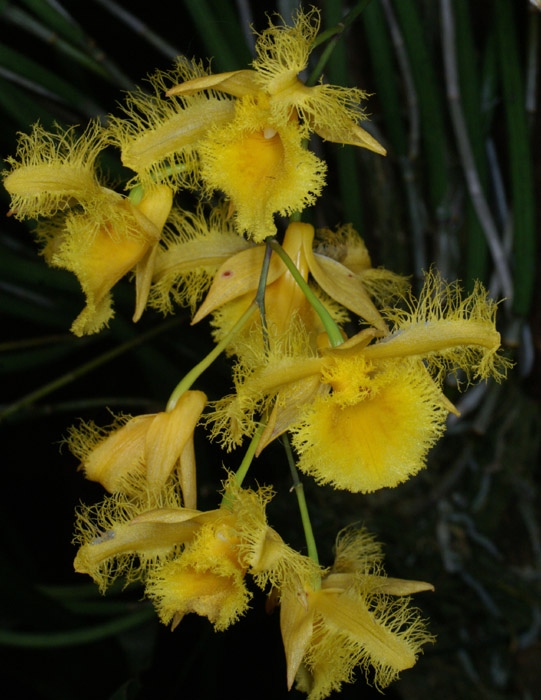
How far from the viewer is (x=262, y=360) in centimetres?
62

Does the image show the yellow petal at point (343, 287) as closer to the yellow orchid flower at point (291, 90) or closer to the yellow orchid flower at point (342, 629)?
the yellow orchid flower at point (291, 90)

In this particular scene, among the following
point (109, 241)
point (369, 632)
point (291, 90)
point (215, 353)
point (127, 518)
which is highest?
point (291, 90)

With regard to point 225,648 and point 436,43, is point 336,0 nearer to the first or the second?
point 436,43

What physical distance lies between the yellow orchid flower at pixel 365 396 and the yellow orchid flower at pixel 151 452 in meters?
0.05

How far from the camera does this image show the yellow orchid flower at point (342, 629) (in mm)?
647

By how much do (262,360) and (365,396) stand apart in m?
0.11

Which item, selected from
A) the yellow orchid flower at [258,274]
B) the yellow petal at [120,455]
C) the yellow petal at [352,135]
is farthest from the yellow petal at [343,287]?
the yellow petal at [120,455]

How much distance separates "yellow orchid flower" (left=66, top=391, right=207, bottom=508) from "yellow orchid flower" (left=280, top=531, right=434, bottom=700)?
0.15 meters

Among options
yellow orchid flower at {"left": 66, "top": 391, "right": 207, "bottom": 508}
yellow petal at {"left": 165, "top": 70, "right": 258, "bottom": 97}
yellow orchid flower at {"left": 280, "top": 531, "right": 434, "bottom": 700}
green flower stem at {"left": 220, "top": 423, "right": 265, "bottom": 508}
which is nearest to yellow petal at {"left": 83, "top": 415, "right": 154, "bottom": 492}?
yellow orchid flower at {"left": 66, "top": 391, "right": 207, "bottom": 508}

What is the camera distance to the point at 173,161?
2.17ft

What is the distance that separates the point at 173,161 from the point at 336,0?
1.26 feet

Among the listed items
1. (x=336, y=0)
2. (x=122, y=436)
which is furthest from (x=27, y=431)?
(x=336, y=0)

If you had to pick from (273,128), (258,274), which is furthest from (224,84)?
(258,274)

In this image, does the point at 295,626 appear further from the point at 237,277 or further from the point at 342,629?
the point at 237,277
